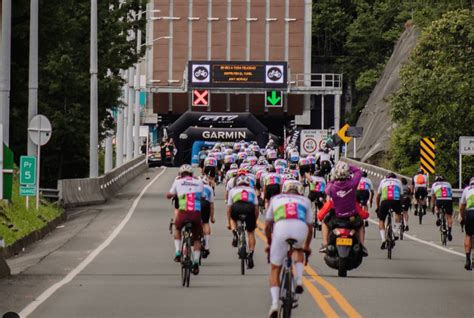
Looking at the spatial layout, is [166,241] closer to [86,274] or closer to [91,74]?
[86,274]

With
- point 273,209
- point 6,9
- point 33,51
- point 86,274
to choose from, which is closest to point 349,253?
point 86,274

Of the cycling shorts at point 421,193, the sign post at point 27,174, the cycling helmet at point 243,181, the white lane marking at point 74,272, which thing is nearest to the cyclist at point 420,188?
the cycling shorts at point 421,193

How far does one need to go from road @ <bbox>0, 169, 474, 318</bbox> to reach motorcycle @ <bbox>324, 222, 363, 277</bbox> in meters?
0.27

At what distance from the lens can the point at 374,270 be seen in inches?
1030

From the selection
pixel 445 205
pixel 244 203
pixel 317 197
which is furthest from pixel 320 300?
pixel 445 205

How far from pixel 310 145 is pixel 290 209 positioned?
68.3 metres

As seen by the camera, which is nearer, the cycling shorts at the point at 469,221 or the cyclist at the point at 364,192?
the cycling shorts at the point at 469,221

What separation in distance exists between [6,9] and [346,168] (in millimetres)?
14898

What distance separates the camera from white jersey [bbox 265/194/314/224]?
54.1 ft

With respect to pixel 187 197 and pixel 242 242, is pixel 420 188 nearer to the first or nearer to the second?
pixel 242 242

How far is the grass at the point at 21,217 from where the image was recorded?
3262 cm

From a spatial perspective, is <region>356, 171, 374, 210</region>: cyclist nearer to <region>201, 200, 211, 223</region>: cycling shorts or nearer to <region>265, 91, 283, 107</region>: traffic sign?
<region>201, 200, 211, 223</region>: cycling shorts

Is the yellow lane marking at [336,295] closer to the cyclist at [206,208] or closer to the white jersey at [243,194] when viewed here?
the white jersey at [243,194]

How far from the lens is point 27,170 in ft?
121
